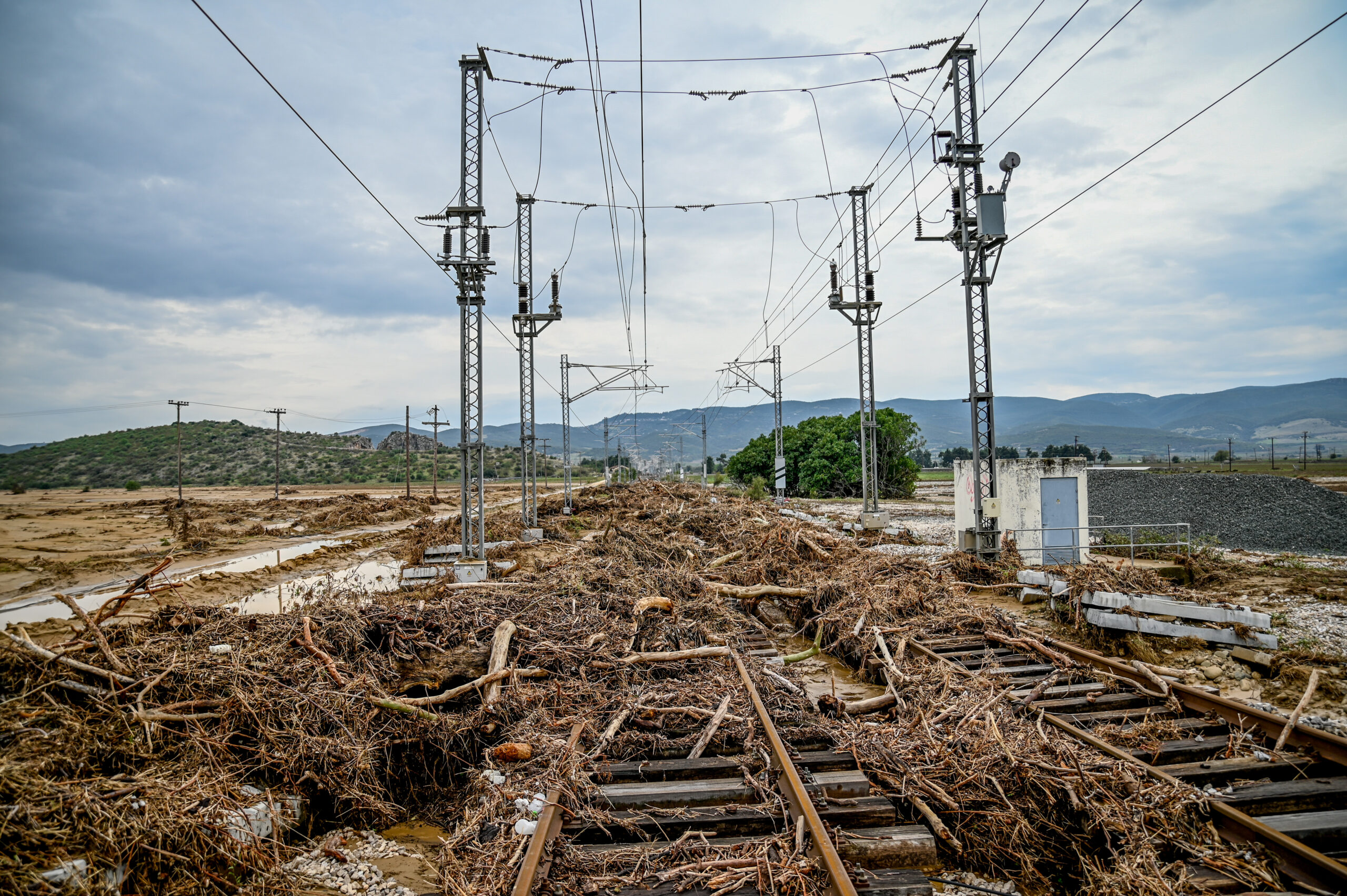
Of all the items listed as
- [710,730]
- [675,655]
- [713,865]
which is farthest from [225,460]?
[713,865]

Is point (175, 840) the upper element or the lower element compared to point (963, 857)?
upper

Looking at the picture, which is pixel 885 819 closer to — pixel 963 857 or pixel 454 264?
pixel 963 857

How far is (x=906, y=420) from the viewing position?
180 feet

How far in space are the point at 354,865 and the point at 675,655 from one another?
3959 mm

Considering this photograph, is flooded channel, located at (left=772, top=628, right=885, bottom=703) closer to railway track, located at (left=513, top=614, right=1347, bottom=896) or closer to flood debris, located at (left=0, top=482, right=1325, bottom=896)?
flood debris, located at (left=0, top=482, right=1325, bottom=896)

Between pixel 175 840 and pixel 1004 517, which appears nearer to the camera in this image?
pixel 175 840

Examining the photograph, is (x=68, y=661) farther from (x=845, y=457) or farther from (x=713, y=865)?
(x=845, y=457)

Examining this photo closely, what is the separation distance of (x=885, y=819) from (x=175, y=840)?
501 cm

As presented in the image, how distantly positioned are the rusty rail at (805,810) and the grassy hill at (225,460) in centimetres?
6782

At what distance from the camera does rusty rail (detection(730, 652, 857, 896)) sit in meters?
3.66

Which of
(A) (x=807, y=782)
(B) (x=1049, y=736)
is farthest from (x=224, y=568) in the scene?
(B) (x=1049, y=736)

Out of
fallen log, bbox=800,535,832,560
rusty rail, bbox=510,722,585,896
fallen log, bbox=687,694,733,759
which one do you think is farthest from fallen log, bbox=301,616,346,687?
fallen log, bbox=800,535,832,560

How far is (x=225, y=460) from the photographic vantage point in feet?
304

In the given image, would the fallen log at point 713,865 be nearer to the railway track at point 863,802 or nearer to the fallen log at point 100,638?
the railway track at point 863,802
